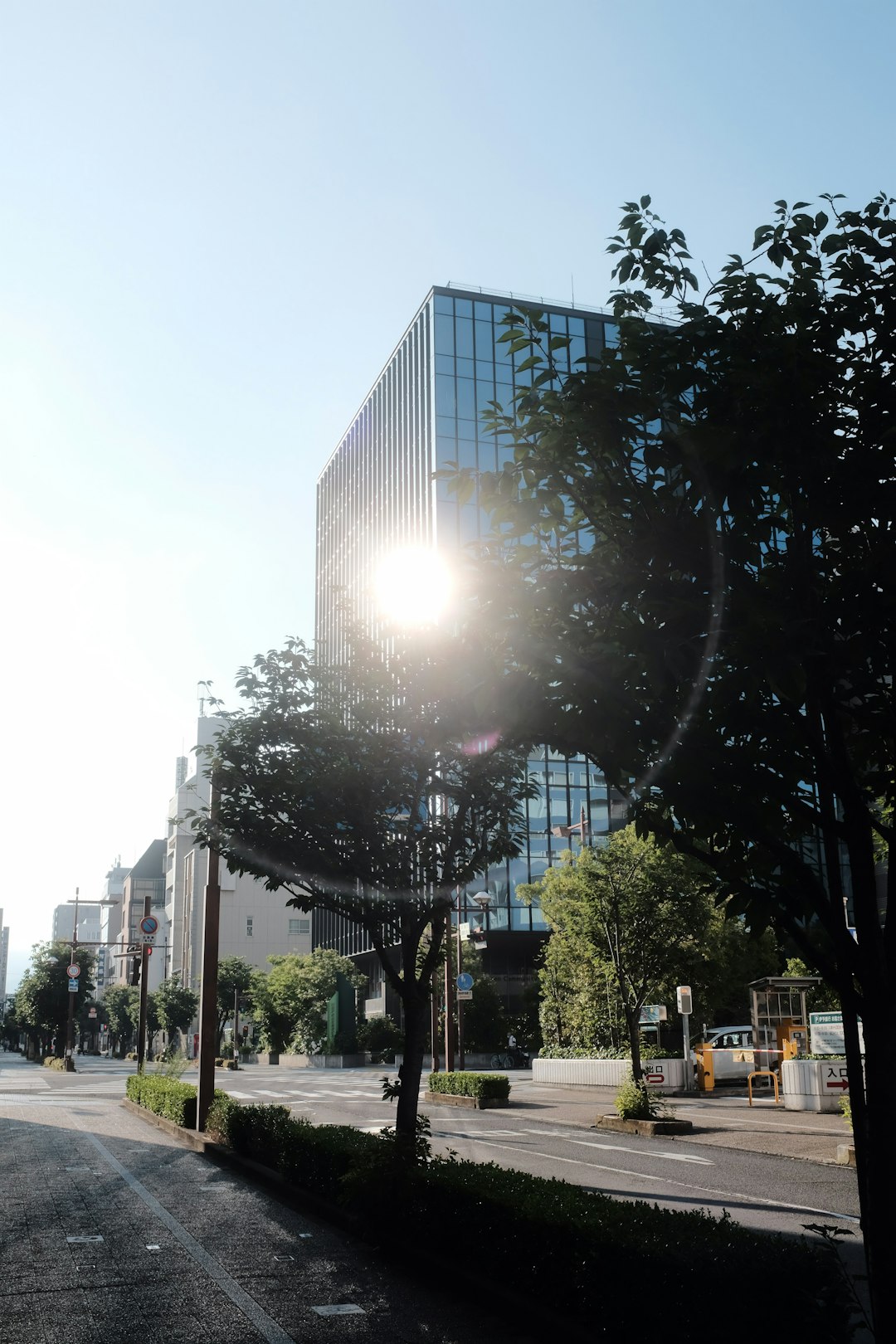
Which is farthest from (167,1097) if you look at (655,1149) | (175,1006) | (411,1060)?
(175,1006)

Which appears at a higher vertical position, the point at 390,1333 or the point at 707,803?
the point at 707,803

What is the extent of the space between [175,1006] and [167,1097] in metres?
70.3

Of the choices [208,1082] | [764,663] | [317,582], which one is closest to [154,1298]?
[764,663]

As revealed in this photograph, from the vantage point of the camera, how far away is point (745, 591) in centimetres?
602

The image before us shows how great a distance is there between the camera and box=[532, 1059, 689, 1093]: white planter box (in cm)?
3644

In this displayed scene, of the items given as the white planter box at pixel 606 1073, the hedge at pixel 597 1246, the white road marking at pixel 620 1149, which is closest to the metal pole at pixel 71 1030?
the white planter box at pixel 606 1073

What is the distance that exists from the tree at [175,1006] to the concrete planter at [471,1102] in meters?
61.6

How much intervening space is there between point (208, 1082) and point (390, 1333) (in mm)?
14994

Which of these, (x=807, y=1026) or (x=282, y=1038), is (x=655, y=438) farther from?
(x=282, y=1038)

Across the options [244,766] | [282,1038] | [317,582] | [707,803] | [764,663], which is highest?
[317,582]

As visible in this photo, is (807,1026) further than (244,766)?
Yes

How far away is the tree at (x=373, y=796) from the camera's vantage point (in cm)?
1359

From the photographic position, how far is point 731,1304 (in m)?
6.29

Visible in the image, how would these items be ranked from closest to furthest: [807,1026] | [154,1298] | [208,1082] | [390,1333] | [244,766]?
[390,1333] < [154,1298] < [244,766] < [208,1082] < [807,1026]
